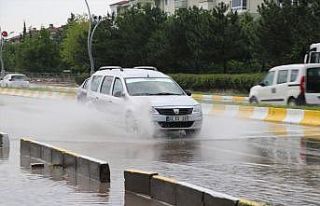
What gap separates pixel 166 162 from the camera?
37.9 feet

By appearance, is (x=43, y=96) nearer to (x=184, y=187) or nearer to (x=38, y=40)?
(x=184, y=187)

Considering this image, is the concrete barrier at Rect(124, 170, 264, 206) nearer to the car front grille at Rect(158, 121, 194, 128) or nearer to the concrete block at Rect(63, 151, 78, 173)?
the concrete block at Rect(63, 151, 78, 173)

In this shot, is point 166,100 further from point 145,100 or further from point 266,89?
point 266,89

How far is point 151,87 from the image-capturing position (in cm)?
1672

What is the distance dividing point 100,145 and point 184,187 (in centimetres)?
725

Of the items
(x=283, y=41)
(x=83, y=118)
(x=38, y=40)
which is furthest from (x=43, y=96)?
(x=38, y=40)

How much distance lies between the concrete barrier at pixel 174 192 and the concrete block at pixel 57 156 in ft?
8.53

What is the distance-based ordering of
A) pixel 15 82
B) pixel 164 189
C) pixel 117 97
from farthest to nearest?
pixel 15 82 < pixel 117 97 < pixel 164 189

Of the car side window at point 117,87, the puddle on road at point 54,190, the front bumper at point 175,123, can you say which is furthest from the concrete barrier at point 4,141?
the car side window at point 117,87

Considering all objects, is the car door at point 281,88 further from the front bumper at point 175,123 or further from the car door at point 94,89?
the front bumper at point 175,123

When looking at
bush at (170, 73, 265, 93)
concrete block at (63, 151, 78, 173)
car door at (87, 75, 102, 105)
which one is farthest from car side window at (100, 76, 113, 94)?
bush at (170, 73, 265, 93)

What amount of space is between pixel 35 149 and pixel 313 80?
45.5 ft

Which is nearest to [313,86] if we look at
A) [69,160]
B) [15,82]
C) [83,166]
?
[69,160]

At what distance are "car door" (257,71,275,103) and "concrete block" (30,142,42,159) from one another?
50.0 ft
